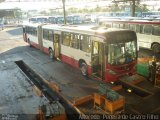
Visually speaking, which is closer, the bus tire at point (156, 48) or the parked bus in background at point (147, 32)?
the parked bus in background at point (147, 32)

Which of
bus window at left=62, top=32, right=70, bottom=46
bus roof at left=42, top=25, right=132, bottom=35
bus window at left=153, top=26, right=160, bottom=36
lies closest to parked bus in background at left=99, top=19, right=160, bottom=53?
bus window at left=153, top=26, right=160, bottom=36

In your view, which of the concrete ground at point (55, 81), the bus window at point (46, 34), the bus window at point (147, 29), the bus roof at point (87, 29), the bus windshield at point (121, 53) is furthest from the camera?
the bus window at point (147, 29)

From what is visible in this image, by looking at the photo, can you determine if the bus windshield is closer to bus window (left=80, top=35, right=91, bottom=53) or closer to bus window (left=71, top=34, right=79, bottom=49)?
bus window (left=80, top=35, right=91, bottom=53)

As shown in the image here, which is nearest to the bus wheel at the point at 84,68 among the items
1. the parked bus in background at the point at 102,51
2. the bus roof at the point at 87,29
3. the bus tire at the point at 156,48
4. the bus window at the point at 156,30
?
the parked bus in background at the point at 102,51

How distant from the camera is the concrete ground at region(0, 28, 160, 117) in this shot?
10.1 metres

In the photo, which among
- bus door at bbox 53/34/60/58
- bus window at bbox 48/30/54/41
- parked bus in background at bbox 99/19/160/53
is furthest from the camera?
parked bus in background at bbox 99/19/160/53

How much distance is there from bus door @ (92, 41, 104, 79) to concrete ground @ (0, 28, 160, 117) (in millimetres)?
693

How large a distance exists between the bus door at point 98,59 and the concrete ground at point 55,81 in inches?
27.3

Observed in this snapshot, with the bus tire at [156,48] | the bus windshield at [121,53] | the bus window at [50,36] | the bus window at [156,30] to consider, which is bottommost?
the bus tire at [156,48]

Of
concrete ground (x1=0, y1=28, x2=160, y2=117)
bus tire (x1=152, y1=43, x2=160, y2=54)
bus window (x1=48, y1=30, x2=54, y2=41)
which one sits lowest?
concrete ground (x1=0, y1=28, x2=160, y2=117)

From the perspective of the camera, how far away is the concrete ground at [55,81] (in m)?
10.1

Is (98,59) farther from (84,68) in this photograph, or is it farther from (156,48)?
(156,48)

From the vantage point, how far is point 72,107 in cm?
1022

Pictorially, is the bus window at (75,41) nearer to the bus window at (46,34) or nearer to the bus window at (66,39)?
the bus window at (66,39)
